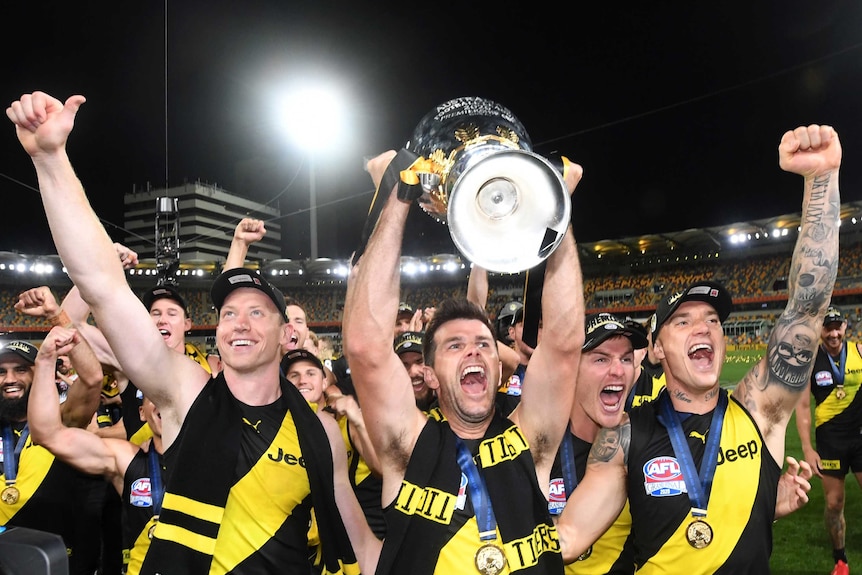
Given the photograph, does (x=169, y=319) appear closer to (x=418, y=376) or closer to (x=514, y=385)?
(x=418, y=376)

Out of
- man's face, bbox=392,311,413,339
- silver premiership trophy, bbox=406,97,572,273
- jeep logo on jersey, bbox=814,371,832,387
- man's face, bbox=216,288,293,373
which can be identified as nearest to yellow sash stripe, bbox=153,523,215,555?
man's face, bbox=216,288,293,373

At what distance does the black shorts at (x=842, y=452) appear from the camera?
7262mm

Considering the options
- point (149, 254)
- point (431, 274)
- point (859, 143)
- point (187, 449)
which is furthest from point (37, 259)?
point (859, 143)

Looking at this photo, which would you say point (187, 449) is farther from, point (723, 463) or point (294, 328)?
point (294, 328)

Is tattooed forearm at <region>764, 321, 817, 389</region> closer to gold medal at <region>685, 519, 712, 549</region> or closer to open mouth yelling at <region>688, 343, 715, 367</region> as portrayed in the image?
open mouth yelling at <region>688, 343, 715, 367</region>

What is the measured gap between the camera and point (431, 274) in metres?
44.6

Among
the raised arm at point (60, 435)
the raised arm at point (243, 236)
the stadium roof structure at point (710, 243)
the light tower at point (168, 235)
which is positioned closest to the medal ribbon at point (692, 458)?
the raised arm at point (243, 236)

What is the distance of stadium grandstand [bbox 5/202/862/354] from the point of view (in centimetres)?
3603

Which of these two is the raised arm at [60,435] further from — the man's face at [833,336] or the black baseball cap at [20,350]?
the man's face at [833,336]

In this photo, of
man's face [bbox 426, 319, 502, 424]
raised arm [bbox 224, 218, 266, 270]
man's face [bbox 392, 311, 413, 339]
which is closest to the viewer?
man's face [bbox 426, 319, 502, 424]

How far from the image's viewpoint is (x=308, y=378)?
4.57 metres

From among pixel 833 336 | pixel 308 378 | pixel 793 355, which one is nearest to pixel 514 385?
pixel 308 378

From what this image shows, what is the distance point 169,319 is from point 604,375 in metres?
3.04

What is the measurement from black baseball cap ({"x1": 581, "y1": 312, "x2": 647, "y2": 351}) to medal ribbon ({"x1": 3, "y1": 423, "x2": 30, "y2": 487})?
395 cm
